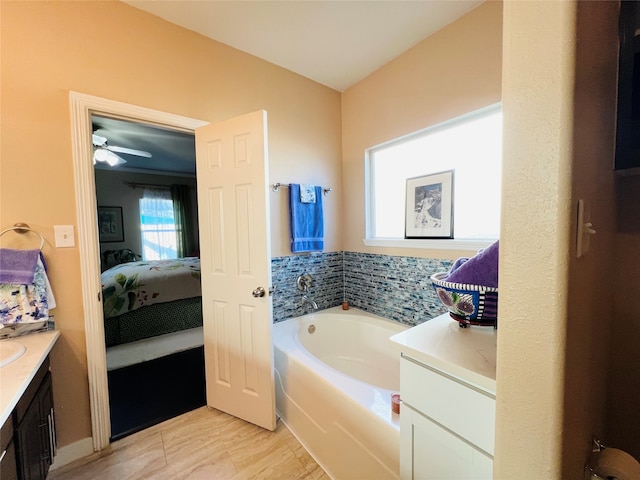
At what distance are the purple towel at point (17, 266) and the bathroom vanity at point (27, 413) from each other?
31cm

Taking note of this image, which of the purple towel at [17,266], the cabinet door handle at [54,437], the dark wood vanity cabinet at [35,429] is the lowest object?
the cabinet door handle at [54,437]

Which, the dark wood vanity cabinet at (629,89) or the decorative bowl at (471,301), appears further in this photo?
the decorative bowl at (471,301)

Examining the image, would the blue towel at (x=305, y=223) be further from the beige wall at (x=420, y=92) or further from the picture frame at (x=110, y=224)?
the picture frame at (x=110, y=224)

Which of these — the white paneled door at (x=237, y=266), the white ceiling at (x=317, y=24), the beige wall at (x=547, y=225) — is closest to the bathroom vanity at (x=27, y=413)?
the white paneled door at (x=237, y=266)

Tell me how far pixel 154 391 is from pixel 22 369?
1318 millimetres

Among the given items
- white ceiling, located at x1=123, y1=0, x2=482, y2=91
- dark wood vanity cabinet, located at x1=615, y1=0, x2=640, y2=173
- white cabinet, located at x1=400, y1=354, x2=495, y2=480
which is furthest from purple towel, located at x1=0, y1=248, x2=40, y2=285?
dark wood vanity cabinet, located at x1=615, y1=0, x2=640, y2=173

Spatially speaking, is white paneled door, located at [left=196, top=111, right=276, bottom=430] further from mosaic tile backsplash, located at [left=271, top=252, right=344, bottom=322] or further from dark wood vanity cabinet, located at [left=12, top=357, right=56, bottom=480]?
dark wood vanity cabinet, located at [left=12, top=357, right=56, bottom=480]

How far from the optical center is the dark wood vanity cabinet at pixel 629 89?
1.97 feet

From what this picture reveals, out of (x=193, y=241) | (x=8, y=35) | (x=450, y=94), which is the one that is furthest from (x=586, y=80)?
(x=193, y=241)

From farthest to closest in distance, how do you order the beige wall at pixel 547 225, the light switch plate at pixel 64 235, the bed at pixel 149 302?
the bed at pixel 149 302 < the light switch plate at pixel 64 235 < the beige wall at pixel 547 225

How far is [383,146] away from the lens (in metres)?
2.32

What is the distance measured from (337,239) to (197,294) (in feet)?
6.69

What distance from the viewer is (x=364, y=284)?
8.22 feet

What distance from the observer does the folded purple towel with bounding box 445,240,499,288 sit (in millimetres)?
871
